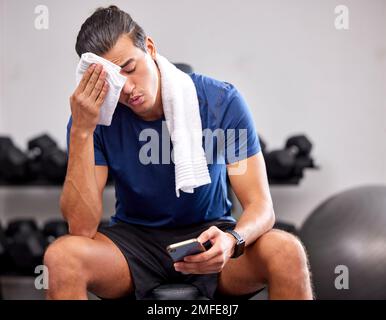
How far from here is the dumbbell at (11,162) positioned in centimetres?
237

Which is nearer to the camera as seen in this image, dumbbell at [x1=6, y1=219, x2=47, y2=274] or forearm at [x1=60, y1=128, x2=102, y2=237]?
forearm at [x1=60, y1=128, x2=102, y2=237]

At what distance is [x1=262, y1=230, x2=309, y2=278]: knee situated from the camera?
1.09 m

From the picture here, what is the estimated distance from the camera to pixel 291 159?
236cm

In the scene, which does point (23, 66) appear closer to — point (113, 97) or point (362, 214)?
point (113, 97)

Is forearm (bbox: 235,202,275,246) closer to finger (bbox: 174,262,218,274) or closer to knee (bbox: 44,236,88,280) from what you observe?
finger (bbox: 174,262,218,274)

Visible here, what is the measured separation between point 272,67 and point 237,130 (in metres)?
0.94

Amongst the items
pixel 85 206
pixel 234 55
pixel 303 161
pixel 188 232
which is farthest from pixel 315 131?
pixel 85 206

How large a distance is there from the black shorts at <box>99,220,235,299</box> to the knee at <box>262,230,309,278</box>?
17 cm

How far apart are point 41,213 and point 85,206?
143 centimetres

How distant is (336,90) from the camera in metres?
2.09

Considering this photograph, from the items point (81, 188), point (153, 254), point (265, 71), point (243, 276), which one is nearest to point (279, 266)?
point (243, 276)

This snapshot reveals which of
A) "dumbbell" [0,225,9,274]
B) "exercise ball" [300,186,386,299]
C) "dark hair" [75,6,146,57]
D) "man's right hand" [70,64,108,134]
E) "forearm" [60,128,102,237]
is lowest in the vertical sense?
"dumbbell" [0,225,9,274]

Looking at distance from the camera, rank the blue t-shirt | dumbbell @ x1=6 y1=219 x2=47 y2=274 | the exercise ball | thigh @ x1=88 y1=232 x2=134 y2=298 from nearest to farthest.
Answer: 1. thigh @ x1=88 y1=232 x2=134 y2=298
2. the blue t-shirt
3. the exercise ball
4. dumbbell @ x1=6 y1=219 x2=47 y2=274

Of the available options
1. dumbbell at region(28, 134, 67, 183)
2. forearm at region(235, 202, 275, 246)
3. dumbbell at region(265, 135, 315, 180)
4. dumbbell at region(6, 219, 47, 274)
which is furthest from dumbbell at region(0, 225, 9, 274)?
forearm at region(235, 202, 275, 246)
